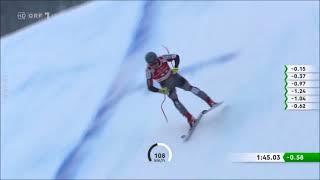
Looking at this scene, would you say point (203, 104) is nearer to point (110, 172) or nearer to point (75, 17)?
point (110, 172)

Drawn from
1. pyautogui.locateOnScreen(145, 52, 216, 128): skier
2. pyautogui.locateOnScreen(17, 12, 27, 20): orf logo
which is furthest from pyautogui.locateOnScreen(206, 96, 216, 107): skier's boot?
pyautogui.locateOnScreen(17, 12, 27, 20): orf logo

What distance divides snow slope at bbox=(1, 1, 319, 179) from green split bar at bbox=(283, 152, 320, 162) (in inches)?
1.0

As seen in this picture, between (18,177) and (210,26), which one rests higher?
(210,26)

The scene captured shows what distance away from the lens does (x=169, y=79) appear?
242 centimetres

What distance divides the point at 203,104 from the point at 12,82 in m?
0.75

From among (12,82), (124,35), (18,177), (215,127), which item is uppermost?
(124,35)

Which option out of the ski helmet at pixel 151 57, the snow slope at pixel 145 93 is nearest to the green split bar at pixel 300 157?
the snow slope at pixel 145 93

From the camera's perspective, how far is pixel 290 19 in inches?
95.1

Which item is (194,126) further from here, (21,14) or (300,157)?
(21,14)

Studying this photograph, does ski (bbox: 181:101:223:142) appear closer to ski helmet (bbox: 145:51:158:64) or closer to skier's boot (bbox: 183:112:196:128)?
skier's boot (bbox: 183:112:196:128)

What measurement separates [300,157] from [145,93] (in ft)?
2.12

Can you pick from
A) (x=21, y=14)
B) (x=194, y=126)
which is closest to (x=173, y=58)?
(x=194, y=126)

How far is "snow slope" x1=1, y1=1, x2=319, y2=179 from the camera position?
240 centimetres

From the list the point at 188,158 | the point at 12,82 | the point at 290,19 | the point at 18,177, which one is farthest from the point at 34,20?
the point at 290,19
